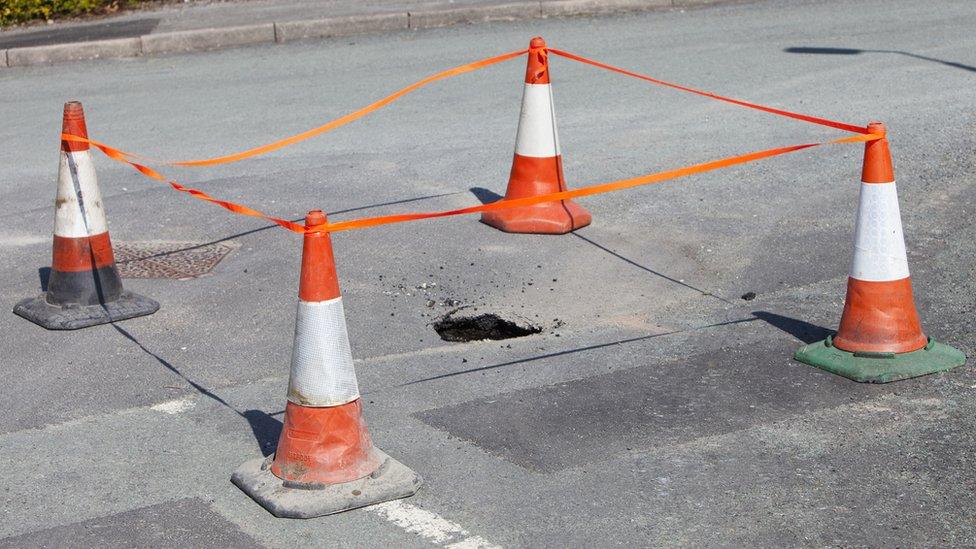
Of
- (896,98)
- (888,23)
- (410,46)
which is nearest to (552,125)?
(896,98)

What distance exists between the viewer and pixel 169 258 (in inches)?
303

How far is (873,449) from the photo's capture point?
5.02m

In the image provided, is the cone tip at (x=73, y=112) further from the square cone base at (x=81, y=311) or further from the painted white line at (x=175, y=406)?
the painted white line at (x=175, y=406)

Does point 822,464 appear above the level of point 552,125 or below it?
below

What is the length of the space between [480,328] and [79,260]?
2094mm

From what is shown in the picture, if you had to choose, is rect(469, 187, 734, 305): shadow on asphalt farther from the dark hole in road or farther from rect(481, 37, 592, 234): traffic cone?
the dark hole in road

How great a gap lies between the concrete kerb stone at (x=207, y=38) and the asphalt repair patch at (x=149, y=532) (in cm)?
1055

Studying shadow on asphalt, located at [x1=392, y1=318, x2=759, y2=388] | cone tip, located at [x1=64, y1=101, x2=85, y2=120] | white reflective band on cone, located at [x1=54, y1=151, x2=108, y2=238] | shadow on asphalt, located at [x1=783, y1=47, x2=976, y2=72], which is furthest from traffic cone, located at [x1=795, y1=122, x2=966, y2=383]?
shadow on asphalt, located at [x1=783, y1=47, x2=976, y2=72]

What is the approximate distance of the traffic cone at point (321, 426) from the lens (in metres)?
4.75

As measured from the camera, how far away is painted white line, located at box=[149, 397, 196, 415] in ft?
18.3

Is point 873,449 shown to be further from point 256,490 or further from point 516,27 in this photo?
point 516,27

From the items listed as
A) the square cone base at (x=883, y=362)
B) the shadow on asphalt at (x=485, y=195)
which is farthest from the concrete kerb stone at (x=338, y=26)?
the square cone base at (x=883, y=362)

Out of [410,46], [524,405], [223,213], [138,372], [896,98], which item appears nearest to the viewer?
[524,405]

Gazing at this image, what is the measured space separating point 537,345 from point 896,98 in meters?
5.93
